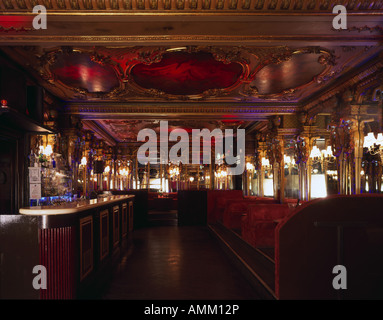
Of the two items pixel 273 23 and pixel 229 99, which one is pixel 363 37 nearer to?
pixel 273 23

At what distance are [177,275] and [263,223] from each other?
2.20m

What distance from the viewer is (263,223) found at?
603cm

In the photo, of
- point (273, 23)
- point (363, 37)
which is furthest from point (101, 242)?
point (363, 37)

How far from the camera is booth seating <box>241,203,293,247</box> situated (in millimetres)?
5969

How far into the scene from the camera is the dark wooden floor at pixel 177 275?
3.86m

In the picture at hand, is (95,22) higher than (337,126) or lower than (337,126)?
higher

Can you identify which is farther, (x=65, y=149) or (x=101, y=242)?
(x=65, y=149)

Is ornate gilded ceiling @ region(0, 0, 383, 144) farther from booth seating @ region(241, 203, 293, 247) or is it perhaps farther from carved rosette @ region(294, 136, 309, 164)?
booth seating @ region(241, 203, 293, 247)

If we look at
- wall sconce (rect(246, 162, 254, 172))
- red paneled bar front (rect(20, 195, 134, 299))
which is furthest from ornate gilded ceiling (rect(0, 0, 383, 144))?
wall sconce (rect(246, 162, 254, 172))

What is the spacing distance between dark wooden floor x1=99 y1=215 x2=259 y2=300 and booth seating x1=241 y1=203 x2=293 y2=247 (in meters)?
0.72

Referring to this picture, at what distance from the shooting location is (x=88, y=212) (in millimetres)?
4078

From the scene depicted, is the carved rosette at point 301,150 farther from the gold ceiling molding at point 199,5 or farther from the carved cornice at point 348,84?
the gold ceiling molding at point 199,5

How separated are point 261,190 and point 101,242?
1038cm
